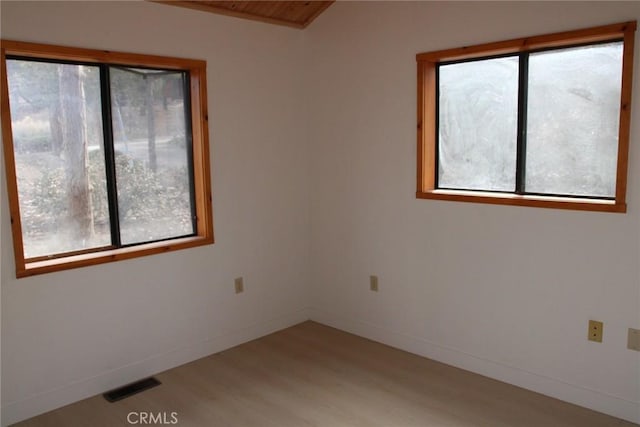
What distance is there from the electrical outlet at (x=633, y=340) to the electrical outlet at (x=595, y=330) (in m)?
0.14

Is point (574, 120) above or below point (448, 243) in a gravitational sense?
above

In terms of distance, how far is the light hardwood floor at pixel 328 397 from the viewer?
279cm

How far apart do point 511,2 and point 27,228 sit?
3.01 meters

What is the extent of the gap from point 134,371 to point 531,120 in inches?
114

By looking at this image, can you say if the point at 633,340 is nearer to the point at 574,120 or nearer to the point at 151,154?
the point at 574,120

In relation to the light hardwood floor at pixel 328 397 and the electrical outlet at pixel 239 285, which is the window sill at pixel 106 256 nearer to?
the electrical outlet at pixel 239 285

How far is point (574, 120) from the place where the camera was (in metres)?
2.80

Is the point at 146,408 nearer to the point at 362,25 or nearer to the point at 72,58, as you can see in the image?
the point at 72,58

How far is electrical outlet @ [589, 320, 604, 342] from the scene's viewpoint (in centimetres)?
276

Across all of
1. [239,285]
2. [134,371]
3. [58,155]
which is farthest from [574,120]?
[134,371]

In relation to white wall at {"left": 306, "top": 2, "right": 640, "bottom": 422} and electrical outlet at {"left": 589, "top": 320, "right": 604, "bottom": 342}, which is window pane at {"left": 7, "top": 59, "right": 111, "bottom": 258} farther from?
electrical outlet at {"left": 589, "top": 320, "right": 604, "bottom": 342}

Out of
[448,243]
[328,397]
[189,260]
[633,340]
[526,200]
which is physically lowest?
[328,397]

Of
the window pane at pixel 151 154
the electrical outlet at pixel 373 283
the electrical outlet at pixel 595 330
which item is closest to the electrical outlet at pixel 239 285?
the window pane at pixel 151 154

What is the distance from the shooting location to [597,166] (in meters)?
2.75
